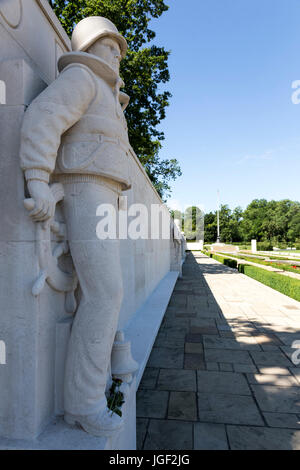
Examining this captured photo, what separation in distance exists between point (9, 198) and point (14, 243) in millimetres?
262

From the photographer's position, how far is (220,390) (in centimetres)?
332

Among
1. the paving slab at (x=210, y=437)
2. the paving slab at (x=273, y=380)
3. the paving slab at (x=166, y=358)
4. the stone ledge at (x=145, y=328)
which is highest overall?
the stone ledge at (x=145, y=328)

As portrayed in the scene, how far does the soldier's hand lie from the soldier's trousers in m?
0.22

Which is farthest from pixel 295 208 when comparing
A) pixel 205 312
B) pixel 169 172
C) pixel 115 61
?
pixel 115 61

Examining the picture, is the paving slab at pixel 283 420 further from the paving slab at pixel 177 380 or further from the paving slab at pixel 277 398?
the paving slab at pixel 177 380

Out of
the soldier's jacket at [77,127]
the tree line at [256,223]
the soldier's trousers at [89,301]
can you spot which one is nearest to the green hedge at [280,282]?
the soldier's trousers at [89,301]

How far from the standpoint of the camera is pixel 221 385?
344 centimetres

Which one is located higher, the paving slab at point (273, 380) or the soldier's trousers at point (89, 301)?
the soldier's trousers at point (89, 301)

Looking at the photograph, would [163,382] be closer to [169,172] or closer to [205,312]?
[205,312]

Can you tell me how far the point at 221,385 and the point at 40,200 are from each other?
3090mm

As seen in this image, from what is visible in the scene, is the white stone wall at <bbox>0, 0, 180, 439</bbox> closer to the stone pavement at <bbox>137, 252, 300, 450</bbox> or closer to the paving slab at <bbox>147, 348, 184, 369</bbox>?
the stone pavement at <bbox>137, 252, 300, 450</bbox>

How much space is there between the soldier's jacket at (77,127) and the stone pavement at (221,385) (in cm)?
228

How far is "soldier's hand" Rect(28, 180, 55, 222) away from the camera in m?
1.55

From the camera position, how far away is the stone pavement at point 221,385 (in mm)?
2523
